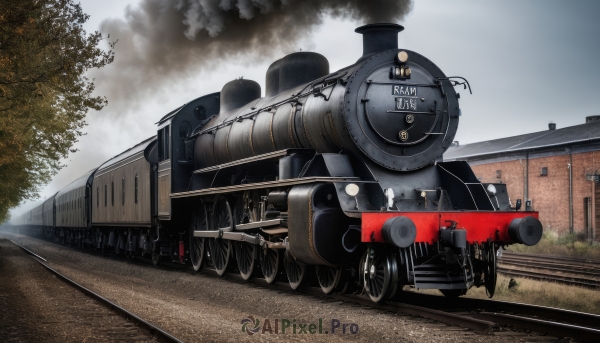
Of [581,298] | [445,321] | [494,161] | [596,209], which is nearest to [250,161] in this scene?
[445,321]

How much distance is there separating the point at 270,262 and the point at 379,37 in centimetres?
444

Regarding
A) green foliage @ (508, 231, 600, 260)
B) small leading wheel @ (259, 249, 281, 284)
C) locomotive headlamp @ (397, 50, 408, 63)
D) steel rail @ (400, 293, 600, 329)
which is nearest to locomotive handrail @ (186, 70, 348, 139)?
locomotive headlamp @ (397, 50, 408, 63)

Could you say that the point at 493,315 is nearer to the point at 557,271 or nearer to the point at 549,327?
the point at 549,327

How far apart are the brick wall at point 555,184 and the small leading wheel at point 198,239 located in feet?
55.3

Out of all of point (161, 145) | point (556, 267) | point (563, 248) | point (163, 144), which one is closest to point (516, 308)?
point (556, 267)

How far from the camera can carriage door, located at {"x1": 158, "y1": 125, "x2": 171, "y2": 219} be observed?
48.4 feet

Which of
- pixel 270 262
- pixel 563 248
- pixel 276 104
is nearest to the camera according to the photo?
pixel 276 104

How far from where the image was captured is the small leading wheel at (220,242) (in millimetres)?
12867

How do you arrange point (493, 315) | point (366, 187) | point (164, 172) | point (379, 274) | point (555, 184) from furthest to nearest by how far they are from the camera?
point (555, 184), point (164, 172), point (366, 187), point (379, 274), point (493, 315)

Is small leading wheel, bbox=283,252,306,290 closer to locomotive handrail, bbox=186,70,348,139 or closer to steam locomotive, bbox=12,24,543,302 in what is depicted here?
steam locomotive, bbox=12,24,543,302

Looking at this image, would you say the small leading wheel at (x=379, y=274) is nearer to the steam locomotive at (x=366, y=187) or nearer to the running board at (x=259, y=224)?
the steam locomotive at (x=366, y=187)

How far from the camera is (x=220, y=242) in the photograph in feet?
44.1

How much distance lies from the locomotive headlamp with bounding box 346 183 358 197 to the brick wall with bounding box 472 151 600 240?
19.2 m

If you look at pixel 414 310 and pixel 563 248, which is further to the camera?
pixel 563 248
